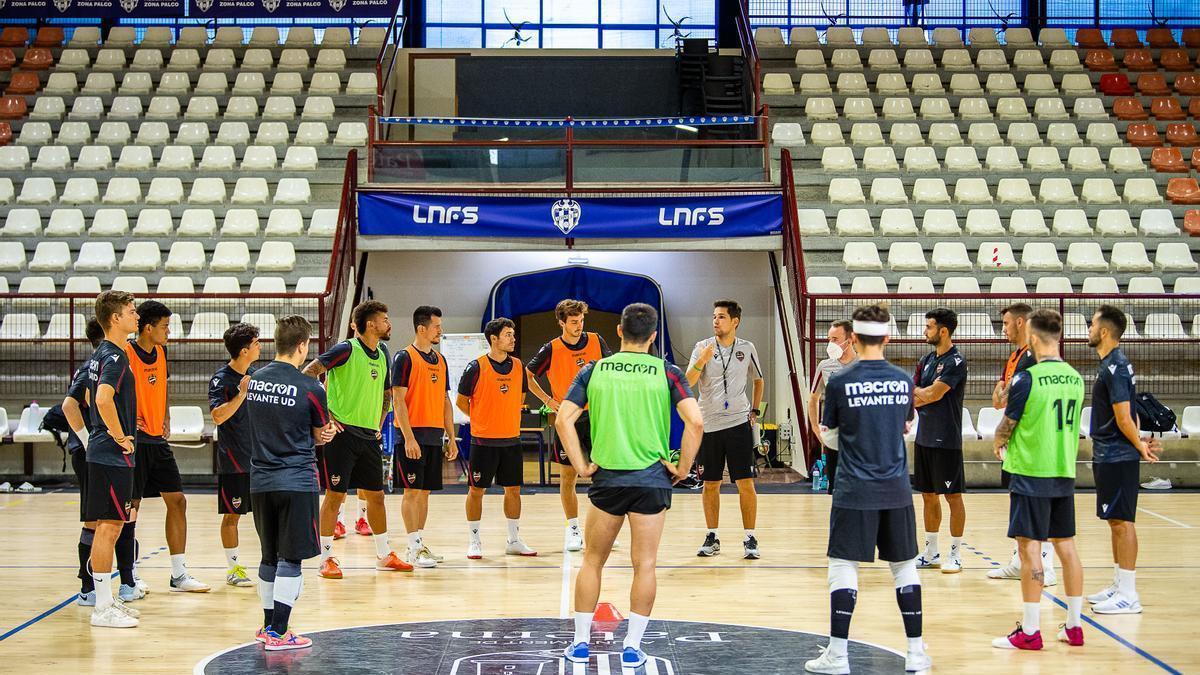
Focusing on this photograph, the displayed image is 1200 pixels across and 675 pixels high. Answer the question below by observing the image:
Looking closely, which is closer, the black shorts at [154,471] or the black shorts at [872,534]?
the black shorts at [872,534]

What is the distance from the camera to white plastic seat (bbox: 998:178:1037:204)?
16266mm

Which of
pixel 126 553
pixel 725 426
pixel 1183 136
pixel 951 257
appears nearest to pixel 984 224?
pixel 951 257

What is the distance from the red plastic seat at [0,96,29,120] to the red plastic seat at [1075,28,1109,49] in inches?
666

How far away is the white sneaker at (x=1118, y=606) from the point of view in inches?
294

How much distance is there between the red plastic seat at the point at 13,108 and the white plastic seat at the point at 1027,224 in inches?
560

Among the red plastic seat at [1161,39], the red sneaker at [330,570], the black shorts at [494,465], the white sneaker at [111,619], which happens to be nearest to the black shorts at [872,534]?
the black shorts at [494,465]

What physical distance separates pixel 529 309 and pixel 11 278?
6.31 m

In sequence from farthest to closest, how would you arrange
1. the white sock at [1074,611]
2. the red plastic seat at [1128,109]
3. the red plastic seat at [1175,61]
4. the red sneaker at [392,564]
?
the red plastic seat at [1175,61], the red plastic seat at [1128,109], the red sneaker at [392,564], the white sock at [1074,611]

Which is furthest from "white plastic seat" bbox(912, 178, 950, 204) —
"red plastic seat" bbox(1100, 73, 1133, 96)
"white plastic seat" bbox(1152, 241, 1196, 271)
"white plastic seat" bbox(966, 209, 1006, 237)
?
"red plastic seat" bbox(1100, 73, 1133, 96)

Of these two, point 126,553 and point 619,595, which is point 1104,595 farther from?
point 126,553

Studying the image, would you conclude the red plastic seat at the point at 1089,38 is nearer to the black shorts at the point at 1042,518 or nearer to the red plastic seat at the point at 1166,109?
the red plastic seat at the point at 1166,109

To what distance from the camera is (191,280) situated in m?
14.9

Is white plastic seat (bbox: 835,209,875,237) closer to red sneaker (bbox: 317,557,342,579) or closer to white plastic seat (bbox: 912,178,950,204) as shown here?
white plastic seat (bbox: 912,178,950,204)

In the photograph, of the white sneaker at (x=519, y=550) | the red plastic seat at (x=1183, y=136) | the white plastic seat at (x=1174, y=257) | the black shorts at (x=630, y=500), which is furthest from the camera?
the red plastic seat at (x=1183, y=136)
